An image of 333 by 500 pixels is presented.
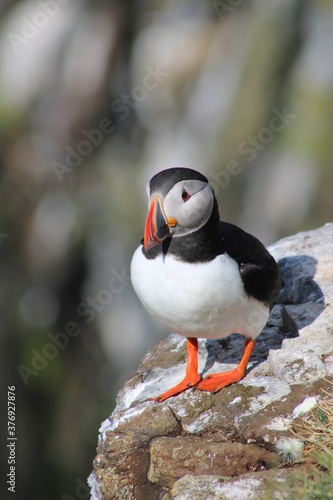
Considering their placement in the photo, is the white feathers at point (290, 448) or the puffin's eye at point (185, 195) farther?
the puffin's eye at point (185, 195)

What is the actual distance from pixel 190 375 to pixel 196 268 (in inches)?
36.1

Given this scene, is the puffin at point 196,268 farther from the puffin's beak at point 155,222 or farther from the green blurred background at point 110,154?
the green blurred background at point 110,154

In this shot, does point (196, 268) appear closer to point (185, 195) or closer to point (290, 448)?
point (185, 195)

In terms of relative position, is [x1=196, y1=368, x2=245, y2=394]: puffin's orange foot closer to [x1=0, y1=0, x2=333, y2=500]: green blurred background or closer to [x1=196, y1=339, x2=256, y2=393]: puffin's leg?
[x1=196, y1=339, x2=256, y2=393]: puffin's leg

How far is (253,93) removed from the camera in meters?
9.68

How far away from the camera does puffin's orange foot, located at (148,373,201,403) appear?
436cm

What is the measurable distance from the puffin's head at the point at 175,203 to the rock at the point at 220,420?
1154 mm

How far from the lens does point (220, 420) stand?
4.11 m

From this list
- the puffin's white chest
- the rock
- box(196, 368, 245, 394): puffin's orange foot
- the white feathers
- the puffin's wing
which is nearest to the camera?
the white feathers

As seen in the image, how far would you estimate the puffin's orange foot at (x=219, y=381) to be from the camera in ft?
14.1

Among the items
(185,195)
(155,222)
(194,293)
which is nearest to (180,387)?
(194,293)

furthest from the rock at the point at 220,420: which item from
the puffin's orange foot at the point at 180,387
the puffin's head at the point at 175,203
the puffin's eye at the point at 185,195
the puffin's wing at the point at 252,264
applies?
the puffin's eye at the point at 185,195

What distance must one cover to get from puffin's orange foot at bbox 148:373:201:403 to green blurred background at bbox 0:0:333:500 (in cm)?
569

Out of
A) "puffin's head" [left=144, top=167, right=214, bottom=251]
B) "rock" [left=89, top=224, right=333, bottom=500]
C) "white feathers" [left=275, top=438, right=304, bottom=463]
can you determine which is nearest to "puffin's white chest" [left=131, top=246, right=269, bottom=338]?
"puffin's head" [left=144, top=167, right=214, bottom=251]
